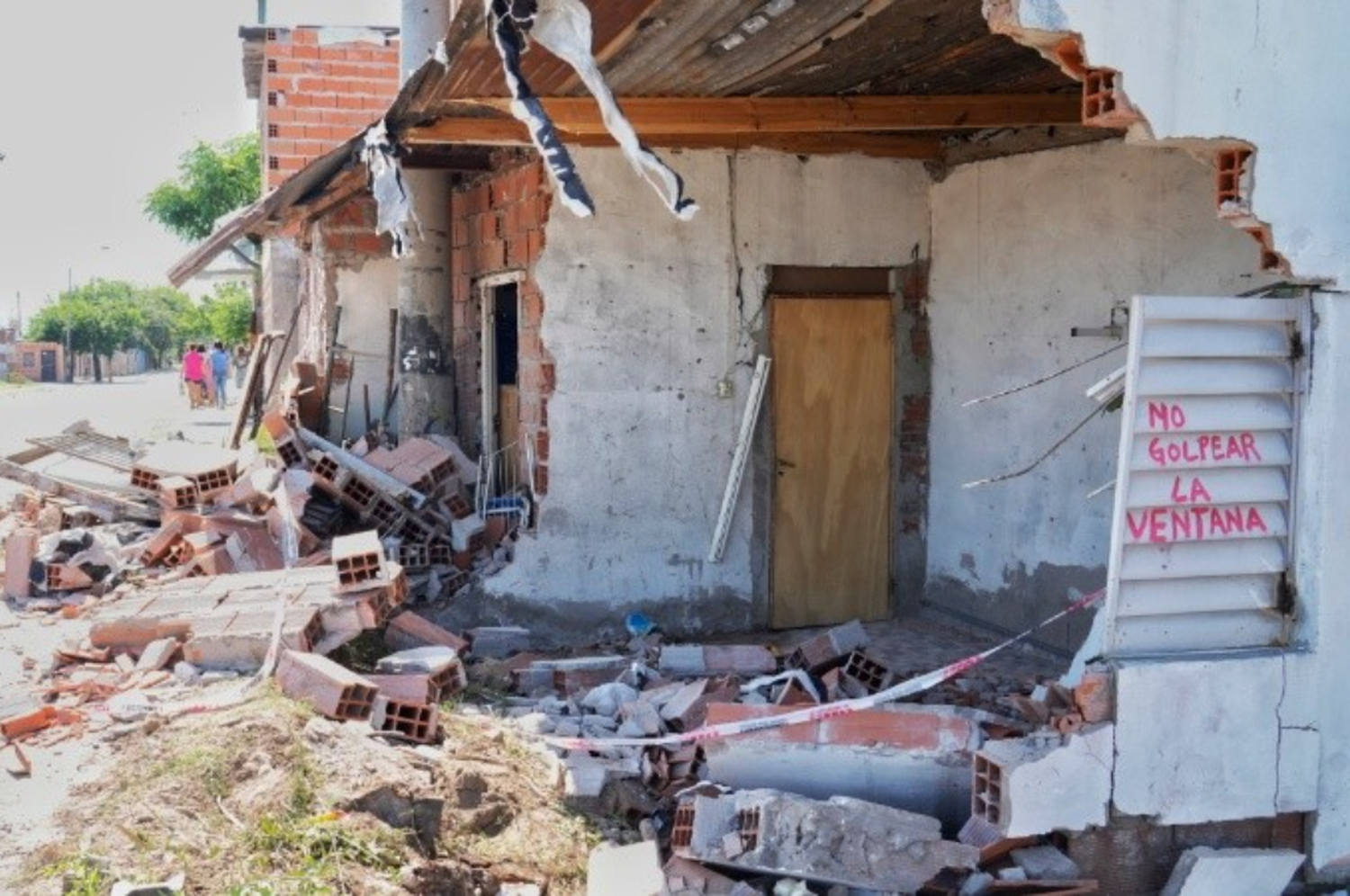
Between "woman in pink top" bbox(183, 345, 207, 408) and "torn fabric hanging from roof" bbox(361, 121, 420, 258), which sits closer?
"torn fabric hanging from roof" bbox(361, 121, 420, 258)

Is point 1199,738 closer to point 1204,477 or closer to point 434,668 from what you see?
point 1204,477

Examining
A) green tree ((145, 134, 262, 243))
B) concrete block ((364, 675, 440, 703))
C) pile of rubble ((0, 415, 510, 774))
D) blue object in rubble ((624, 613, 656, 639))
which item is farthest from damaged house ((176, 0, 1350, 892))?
green tree ((145, 134, 262, 243))

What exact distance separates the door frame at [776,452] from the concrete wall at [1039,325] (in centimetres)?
27

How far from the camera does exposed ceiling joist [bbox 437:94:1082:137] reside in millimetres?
8258

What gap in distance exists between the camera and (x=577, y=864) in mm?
5820

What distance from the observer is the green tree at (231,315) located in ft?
143

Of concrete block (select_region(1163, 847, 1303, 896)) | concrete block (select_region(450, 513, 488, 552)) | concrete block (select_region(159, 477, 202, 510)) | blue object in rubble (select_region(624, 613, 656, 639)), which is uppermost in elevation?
concrete block (select_region(159, 477, 202, 510))

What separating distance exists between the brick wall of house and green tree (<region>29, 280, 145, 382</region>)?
49001 millimetres

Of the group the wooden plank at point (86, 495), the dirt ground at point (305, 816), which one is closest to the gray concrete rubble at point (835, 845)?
the dirt ground at point (305, 816)

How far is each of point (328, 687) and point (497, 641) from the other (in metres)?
2.38

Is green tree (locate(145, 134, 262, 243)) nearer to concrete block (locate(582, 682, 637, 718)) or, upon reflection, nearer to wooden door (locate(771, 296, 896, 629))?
wooden door (locate(771, 296, 896, 629))

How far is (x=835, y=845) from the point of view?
5465 mm

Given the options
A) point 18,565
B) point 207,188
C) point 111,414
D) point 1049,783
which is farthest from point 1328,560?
point 207,188

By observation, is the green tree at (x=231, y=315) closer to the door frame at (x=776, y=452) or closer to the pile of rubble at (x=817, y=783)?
the door frame at (x=776, y=452)
